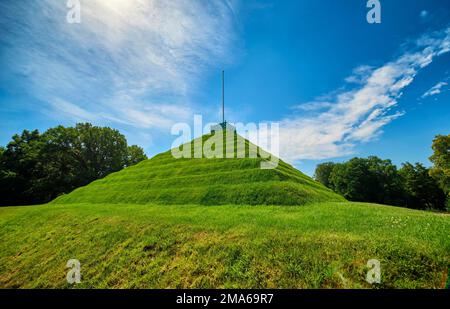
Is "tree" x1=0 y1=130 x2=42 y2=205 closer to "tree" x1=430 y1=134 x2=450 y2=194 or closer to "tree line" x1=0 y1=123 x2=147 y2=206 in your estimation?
"tree line" x1=0 y1=123 x2=147 y2=206

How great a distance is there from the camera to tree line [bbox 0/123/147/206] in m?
42.3

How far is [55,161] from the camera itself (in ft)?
153

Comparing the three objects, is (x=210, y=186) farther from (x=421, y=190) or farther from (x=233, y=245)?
(x=421, y=190)

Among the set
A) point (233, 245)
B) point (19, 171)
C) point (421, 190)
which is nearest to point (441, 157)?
point (421, 190)

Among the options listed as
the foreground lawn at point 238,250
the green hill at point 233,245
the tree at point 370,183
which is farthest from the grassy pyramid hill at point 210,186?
the tree at point 370,183

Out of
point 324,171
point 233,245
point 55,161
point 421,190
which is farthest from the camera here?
point 324,171

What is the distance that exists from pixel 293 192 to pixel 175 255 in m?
10.3

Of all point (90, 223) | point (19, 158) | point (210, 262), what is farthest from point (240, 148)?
point (19, 158)

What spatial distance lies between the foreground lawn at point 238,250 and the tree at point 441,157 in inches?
1468

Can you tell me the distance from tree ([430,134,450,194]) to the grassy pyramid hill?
28851 mm

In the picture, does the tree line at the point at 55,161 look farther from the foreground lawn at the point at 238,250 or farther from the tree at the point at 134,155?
the foreground lawn at the point at 238,250

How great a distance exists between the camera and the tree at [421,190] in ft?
178

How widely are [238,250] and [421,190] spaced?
72.8m

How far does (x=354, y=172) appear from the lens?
58.5 meters
